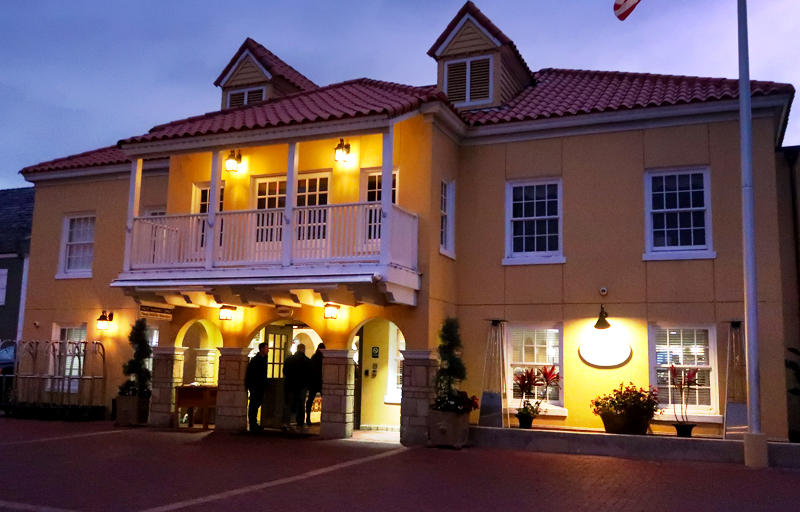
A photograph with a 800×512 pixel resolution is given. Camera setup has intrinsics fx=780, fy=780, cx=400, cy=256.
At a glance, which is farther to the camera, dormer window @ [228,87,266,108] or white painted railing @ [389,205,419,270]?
dormer window @ [228,87,266,108]

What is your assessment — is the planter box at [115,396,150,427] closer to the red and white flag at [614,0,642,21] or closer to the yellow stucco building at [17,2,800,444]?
the yellow stucco building at [17,2,800,444]

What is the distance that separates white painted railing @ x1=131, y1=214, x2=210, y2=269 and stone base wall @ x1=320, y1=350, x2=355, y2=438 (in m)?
3.17

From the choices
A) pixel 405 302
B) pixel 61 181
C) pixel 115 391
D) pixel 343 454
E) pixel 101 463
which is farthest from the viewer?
pixel 61 181

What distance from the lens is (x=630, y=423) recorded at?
43.2 ft

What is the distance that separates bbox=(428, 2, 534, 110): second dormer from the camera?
16.9m

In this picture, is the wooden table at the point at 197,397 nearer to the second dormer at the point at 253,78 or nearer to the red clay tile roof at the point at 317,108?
the red clay tile roof at the point at 317,108

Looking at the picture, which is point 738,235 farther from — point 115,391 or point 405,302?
point 115,391

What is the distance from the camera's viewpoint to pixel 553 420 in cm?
1450

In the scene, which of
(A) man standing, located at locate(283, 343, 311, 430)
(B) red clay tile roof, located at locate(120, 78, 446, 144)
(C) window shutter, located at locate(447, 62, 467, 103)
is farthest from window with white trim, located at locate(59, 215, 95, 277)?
(C) window shutter, located at locate(447, 62, 467, 103)

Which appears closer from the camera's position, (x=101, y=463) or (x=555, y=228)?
(x=101, y=463)

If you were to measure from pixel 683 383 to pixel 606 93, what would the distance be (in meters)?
5.99

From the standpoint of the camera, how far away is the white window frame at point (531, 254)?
590 inches

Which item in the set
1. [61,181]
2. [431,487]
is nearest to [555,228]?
[431,487]

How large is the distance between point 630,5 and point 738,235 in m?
4.44
